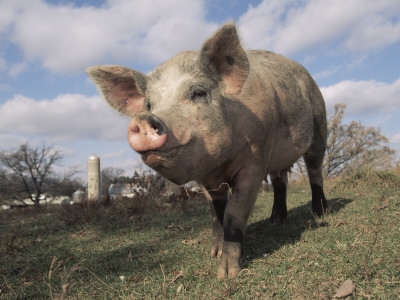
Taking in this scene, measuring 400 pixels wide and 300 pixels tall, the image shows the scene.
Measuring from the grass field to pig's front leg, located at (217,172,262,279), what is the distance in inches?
4.0

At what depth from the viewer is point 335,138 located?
25.3m

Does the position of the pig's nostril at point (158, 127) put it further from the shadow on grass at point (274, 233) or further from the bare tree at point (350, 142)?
the bare tree at point (350, 142)

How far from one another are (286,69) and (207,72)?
1.61 meters

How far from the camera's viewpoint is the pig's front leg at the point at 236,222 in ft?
8.04

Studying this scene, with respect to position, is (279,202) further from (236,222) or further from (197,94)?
(197,94)

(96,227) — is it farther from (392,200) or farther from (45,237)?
(392,200)

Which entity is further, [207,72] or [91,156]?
[91,156]

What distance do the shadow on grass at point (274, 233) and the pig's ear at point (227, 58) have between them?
4.74ft

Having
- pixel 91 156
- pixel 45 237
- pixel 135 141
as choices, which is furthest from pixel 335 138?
pixel 135 141

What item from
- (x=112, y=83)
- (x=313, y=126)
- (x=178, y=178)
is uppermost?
(x=112, y=83)

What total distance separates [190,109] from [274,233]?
1943 millimetres

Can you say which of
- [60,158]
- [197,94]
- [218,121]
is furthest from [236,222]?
[60,158]

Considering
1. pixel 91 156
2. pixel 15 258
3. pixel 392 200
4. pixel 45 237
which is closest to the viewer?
pixel 15 258

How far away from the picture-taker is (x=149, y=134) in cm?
202
